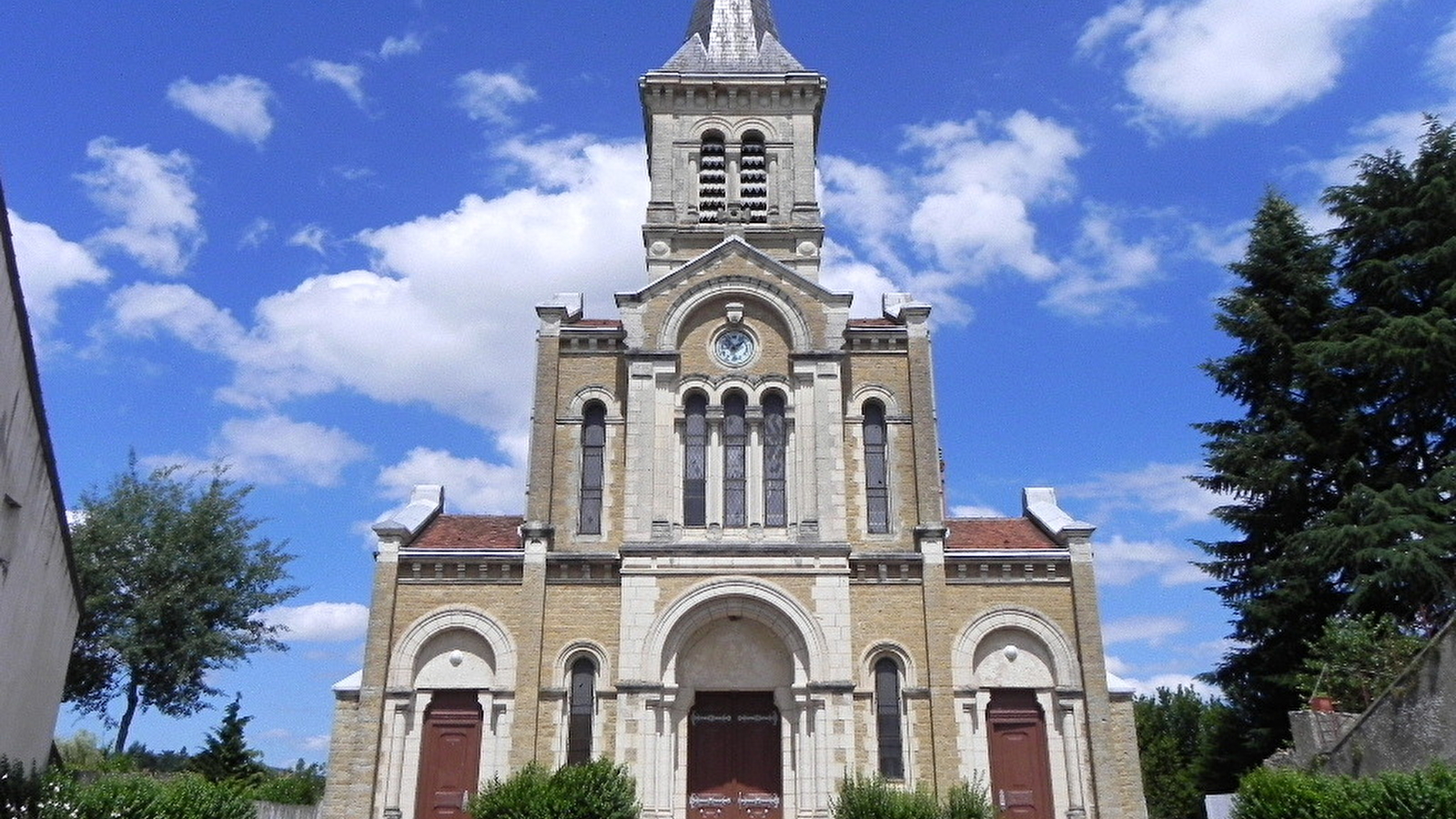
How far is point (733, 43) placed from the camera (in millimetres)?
31516

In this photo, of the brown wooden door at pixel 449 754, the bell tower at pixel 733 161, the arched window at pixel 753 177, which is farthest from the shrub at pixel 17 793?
the arched window at pixel 753 177

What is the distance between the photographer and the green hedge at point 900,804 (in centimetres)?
1872

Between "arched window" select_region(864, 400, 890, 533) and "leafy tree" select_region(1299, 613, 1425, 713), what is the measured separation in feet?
28.9

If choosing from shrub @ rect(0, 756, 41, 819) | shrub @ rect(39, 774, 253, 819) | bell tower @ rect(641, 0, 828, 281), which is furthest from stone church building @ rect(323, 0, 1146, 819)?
shrub @ rect(0, 756, 41, 819)

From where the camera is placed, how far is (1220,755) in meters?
26.9

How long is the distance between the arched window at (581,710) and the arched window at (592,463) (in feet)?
9.80

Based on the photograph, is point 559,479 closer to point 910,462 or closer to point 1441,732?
point 910,462

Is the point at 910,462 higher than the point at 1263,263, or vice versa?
the point at 1263,263

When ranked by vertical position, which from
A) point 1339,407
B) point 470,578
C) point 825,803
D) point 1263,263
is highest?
point 1263,263

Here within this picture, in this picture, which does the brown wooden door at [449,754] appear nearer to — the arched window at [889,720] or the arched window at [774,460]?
the arched window at [774,460]

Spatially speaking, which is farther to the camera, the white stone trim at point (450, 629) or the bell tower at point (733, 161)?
the bell tower at point (733, 161)

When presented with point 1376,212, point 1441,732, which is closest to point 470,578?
point 1441,732

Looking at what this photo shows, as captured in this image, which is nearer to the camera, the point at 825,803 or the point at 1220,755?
the point at 825,803

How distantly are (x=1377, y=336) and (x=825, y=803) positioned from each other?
634 inches
